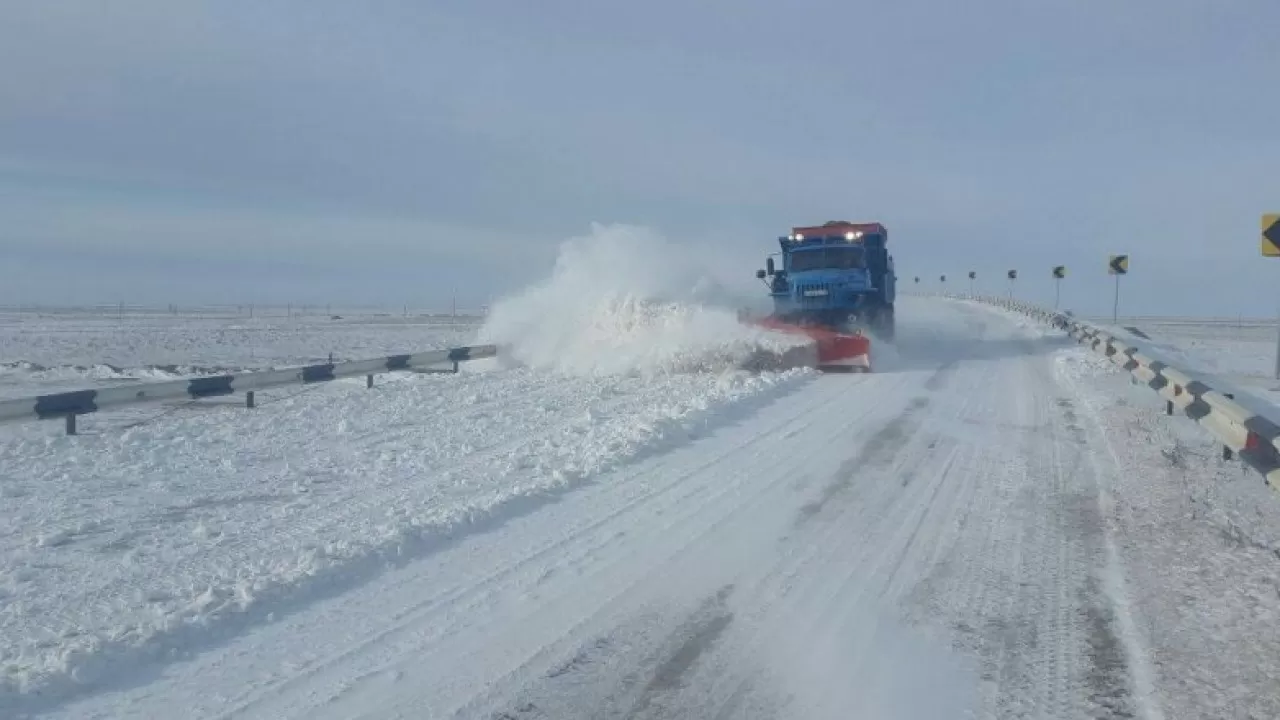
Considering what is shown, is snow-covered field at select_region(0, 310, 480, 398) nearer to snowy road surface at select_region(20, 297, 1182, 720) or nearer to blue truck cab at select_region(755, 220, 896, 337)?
blue truck cab at select_region(755, 220, 896, 337)

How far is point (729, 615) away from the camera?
552 centimetres

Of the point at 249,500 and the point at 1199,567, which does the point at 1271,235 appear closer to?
the point at 1199,567

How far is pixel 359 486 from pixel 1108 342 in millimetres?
16814

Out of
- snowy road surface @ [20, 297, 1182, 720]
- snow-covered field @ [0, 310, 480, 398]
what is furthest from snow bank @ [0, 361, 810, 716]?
snow-covered field @ [0, 310, 480, 398]

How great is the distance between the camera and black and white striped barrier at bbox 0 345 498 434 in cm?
1170

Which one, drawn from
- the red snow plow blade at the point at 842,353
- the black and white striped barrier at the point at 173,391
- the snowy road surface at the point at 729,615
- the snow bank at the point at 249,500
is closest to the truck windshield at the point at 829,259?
the red snow plow blade at the point at 842,353

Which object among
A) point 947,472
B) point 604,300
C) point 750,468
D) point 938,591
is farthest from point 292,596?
point 604,300

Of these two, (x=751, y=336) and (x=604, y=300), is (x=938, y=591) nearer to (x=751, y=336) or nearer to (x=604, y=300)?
(x=751, y=336)

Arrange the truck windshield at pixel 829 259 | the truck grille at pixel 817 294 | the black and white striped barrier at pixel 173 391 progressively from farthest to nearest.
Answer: the truck windshield at pixel 829 259
the truck grille at pixel 817 294
the black and white striped barrier at pixel 173 391

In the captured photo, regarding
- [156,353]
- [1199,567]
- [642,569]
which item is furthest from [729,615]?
[156,353]

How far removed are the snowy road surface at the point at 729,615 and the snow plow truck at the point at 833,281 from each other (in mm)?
13672

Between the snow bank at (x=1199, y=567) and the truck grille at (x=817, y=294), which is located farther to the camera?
the truck grille at (x=817, y=294)

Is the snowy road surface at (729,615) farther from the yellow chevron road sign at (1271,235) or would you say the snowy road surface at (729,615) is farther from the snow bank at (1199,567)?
the yellow chevron road sign at (1271,235)

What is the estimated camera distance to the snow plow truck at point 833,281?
23.1m
